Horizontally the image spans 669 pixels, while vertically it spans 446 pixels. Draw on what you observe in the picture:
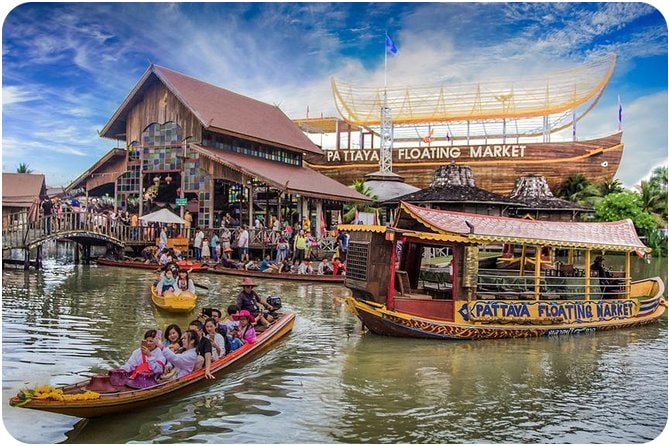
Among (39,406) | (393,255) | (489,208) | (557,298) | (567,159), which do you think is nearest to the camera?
(39,406)

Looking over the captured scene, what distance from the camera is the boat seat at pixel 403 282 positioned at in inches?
402

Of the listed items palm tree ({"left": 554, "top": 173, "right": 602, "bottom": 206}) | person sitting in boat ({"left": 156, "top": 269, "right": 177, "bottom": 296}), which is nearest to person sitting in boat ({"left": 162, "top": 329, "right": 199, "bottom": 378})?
person sitting in boat ({"left": 156, "top": 269, "right": 177, "bottom": 296})

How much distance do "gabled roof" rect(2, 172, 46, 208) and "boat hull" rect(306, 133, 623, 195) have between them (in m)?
15.7

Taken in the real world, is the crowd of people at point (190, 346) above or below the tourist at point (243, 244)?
below

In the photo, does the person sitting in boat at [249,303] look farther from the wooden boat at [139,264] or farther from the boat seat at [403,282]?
the wooden boat at [139,264]

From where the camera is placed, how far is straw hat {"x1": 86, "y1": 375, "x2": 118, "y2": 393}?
574cm

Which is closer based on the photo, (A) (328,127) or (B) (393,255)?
(B) (393,255)

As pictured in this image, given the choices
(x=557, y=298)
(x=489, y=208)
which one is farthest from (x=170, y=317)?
(x=489, y=208)

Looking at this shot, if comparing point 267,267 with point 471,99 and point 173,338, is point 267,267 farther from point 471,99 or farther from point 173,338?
point 471,99

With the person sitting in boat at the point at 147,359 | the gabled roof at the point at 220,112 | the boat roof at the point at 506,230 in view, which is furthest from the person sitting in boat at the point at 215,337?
the gabled roof at the point at 220,112

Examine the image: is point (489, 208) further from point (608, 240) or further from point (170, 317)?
point (170, 317)

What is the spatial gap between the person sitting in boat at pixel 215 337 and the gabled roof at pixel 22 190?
11.2 meters

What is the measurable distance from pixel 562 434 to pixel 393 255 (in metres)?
4.00

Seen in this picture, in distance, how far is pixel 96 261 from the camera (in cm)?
1975
